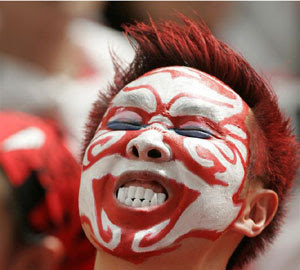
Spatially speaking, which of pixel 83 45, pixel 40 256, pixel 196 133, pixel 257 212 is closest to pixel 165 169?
pixel 196 133

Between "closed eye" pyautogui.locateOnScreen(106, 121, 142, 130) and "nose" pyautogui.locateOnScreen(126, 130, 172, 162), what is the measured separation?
0.08 m

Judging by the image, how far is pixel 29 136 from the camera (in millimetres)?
2467

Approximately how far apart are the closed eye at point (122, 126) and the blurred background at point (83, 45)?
133 centimetres

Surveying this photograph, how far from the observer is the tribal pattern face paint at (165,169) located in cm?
150

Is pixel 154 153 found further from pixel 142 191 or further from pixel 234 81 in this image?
pixel 234 81

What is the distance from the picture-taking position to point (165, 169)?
1.51m

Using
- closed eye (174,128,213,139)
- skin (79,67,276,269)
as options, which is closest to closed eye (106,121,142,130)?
skin (79,67,276,269)

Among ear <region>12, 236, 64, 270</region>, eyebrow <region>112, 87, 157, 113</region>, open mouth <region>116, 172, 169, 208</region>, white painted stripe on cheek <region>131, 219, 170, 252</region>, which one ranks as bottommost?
ear <region>12, 236, 64, 270</region>

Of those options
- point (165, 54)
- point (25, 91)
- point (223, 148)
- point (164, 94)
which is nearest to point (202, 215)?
point (223, 148)

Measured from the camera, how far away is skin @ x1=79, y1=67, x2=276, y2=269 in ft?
4.91

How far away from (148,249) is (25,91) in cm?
199

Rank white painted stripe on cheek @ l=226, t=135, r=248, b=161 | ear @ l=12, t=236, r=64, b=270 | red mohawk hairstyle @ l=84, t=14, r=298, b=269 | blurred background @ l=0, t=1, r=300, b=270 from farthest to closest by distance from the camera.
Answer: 1. blurred background @ l=0, t=1, r=300, b=270
2. ear @ l=12, t=236, r=64, b=270
3. red mohawk hairstyle @ l=84, t=14, r=298, b=269
4. white painted stripe on cheek @ l=226, t=135, r=248, b=161

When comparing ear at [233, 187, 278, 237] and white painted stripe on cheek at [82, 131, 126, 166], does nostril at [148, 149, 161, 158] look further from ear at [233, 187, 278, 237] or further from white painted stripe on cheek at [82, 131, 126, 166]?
ear at [233, 187, 278, 237]

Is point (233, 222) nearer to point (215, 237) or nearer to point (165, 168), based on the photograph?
point (215, 237)
